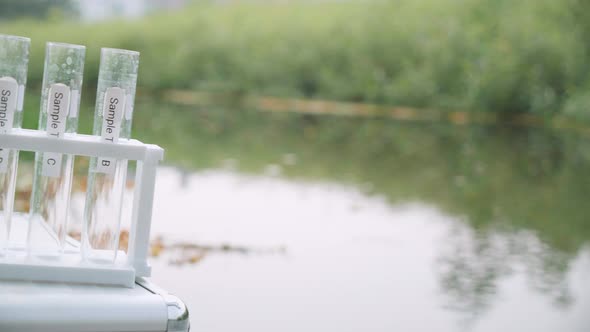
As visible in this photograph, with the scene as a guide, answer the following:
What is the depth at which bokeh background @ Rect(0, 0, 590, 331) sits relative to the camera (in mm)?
4082

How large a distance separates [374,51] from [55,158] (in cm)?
1619

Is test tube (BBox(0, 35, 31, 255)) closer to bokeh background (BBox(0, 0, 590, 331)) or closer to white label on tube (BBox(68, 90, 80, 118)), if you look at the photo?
white label on tube (BBox(68, 90, 80, 118))

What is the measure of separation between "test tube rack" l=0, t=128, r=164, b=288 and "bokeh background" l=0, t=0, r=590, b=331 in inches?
49.7

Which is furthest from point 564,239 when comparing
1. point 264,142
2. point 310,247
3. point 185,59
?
point 185,59

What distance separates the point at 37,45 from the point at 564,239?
16.8 m

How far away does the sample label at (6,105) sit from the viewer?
6.72ft

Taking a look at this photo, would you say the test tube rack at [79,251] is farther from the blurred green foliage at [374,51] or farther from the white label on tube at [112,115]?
the blurred green foliage at [374,51]

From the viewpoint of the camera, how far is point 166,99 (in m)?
18.3

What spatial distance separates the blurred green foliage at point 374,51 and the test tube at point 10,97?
12.6 meters

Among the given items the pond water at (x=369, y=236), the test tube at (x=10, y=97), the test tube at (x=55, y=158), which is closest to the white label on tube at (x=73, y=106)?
the test tube at (x=55, y=158)

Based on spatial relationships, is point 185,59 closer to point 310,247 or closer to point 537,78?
point 537,78

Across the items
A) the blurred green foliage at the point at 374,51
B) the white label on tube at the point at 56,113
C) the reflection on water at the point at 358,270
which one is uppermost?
the blurred green foliage at the point at 374,51

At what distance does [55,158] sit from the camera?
210cm

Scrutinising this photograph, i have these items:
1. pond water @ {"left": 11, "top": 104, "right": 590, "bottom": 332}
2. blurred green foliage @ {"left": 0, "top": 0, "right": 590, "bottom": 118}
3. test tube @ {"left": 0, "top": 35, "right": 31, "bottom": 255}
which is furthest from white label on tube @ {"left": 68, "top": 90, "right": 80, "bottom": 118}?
blurred green foliage @ {"left": 0, "top": 0, "right": 590, "bottom": 118}
